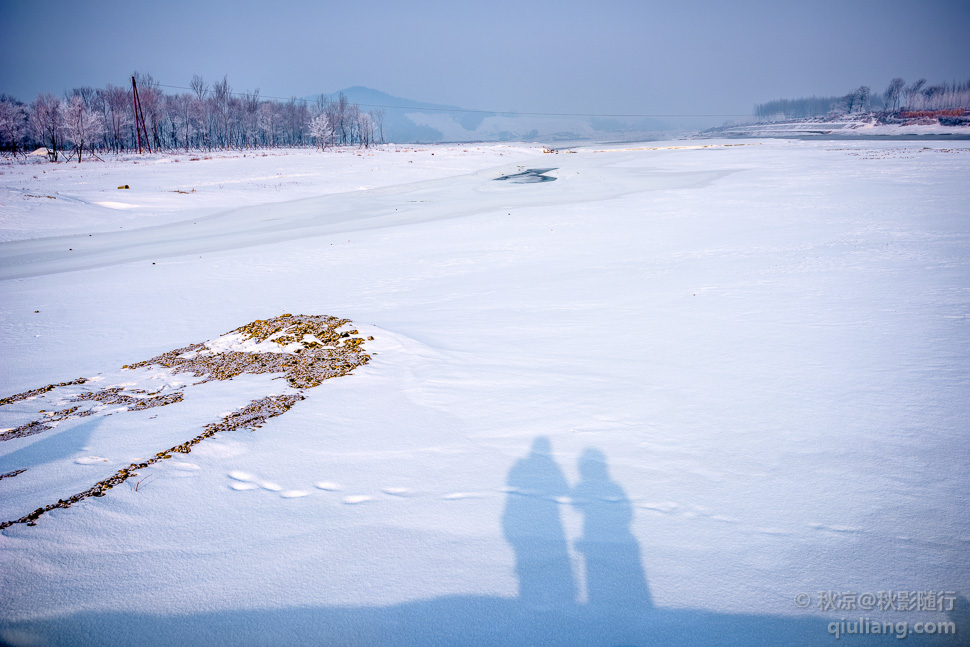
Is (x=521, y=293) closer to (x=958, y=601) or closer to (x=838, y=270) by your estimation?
(x=838, y=270)

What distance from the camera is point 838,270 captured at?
8.66m

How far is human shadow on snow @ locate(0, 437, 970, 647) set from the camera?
236cm

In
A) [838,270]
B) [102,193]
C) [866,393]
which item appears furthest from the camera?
[102,193]

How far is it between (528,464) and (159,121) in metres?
110

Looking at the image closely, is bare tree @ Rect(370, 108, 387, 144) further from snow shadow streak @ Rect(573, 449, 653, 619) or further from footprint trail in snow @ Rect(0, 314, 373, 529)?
snow shadow streak @ Rect(573, 449, 653, 619)

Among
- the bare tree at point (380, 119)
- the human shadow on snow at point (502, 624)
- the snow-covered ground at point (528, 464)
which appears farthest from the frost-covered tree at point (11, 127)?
the human shadow on snow at point (502, 624)

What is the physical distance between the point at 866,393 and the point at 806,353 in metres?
0.98

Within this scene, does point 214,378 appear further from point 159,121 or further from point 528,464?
point 159,121

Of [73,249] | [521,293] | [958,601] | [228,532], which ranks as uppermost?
[73,249]

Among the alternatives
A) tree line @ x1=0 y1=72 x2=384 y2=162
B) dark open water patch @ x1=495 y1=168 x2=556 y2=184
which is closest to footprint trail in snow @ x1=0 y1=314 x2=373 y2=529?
dark open water patch @ x1=495 y1=168 x2=556 y2=184

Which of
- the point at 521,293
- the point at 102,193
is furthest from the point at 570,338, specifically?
the point at 102,193

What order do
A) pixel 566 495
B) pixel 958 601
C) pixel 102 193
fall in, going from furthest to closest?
pixel 102 193
pixel 566 495
pixel 958 601

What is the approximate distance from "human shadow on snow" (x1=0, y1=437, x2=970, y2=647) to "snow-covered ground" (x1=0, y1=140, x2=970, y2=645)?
1cm

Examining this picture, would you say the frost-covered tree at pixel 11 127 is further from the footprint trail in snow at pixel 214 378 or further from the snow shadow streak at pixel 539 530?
the snow shadow streak at pixel 539 530
